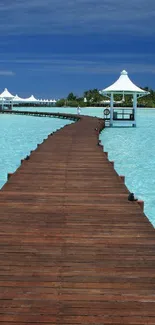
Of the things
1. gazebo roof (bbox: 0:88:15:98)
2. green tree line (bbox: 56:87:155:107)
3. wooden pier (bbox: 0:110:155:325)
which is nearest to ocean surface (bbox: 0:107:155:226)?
wooden pier (bbox: 0:110:155:325)

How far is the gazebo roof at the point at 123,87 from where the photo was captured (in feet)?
110

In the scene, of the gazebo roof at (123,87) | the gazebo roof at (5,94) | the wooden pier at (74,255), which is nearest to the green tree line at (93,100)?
the gazebo roof at (5,94)

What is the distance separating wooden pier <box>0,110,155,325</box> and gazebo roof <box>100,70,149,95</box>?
24137 mm

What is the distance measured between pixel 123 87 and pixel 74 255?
97.1 feet

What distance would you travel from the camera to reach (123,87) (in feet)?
112

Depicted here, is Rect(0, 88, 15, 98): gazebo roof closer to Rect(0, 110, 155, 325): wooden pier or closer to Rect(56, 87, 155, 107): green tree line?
Rect(56, 87, 155, 107): green tree line

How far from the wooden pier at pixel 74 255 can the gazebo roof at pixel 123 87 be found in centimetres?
2414

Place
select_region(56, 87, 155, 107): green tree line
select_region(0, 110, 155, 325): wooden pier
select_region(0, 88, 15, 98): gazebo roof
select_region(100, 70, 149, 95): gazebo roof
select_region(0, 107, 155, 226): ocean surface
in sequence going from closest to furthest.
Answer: select_region(0, 110, 155, 325): wooden pier
select_region(0, 107, 155, 226): ocean surface
select_region(100, 70, 149, 95): gazebo roof
select_region(0, 88, 15, 98): gazebo roof
select_region(56, 87, 155, 107): green tree line

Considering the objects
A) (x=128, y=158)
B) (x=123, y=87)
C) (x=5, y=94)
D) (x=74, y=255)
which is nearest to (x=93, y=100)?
(x=5, y=94)

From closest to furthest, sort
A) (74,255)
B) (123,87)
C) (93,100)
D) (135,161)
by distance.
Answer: (74,255)
(135,161)
(123,87)
(93,100)

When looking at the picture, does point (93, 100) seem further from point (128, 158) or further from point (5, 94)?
point (128, 158)

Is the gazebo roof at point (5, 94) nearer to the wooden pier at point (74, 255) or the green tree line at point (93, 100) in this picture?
the green tree line at point (93, 100)

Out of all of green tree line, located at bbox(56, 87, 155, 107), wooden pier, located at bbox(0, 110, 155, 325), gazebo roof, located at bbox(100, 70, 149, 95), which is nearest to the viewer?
wooden pier, located at bbox(0, 110, 155, 325)

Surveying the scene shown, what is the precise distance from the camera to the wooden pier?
13.4 feet
